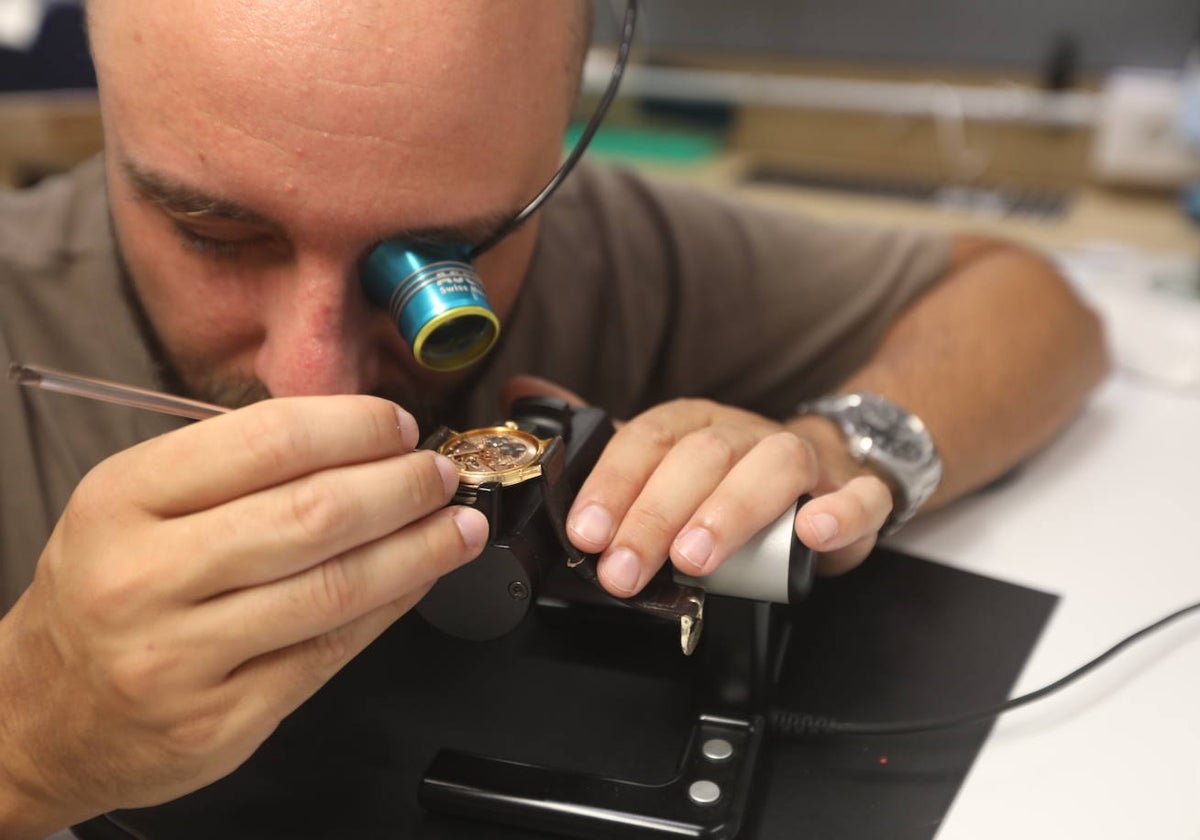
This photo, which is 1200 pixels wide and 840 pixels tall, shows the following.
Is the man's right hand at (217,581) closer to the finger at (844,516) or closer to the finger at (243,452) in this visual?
the finger at (243,452)

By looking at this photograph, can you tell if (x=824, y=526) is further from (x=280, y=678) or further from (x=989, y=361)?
(x=989, y=361)

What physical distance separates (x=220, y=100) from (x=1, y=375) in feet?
1.36

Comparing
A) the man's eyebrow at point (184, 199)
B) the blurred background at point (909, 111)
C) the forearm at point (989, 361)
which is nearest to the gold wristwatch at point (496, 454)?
the man's eyebrow at point (184, 199)

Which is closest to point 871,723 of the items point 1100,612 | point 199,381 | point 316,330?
point 1100,612

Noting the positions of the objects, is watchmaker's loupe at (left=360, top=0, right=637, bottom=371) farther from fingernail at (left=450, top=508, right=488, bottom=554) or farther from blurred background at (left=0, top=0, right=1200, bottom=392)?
blurred background at (left=0, top=0, right=1200, bottom=392)

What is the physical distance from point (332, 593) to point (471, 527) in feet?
0.27

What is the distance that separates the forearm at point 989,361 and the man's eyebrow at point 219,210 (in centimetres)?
43

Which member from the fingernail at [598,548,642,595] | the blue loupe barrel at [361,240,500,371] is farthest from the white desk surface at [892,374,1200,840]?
the blue loupe barrel at [361,240,500,371]

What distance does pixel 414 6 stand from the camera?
667 millimetres

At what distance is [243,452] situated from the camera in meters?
0.51

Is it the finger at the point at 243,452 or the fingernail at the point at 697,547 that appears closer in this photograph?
the finger at the point at 243,452

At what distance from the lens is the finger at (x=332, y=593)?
1.70 feet

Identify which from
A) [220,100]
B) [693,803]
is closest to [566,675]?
[693,803]

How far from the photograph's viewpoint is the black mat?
606mm
